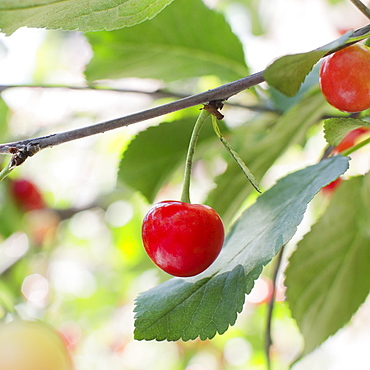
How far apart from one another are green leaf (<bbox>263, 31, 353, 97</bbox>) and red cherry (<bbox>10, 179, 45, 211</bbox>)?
1.07 meters

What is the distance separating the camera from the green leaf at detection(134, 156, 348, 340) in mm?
405

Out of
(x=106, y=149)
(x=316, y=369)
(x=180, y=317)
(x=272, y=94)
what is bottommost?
(x=316, y=369)

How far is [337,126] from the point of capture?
414mm

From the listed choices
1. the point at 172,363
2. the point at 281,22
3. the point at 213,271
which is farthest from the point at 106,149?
the point at 213,271

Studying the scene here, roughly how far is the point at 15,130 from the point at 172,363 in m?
1.20

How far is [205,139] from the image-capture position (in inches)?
30.3

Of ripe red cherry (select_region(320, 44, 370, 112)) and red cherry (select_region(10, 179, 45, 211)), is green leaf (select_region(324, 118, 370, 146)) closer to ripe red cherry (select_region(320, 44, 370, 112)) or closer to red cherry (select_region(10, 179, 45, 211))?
ripe red cherry (select_region(320, 44, 370, 112))

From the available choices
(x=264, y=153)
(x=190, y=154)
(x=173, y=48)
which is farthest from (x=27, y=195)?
(x=190, y=154)

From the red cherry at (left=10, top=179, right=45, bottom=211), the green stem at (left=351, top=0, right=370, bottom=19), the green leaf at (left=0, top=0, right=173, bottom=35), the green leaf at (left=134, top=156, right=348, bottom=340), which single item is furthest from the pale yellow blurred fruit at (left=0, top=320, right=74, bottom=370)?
the red cherry at (left=10, top=179, right=45, bottom=211)

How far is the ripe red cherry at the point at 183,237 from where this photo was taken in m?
0.40

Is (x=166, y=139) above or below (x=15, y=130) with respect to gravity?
above

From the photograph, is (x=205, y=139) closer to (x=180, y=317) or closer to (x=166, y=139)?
(x=166, y=139)

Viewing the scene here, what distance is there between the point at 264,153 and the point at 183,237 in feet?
1.03

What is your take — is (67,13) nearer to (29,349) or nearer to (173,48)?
(29,349)
